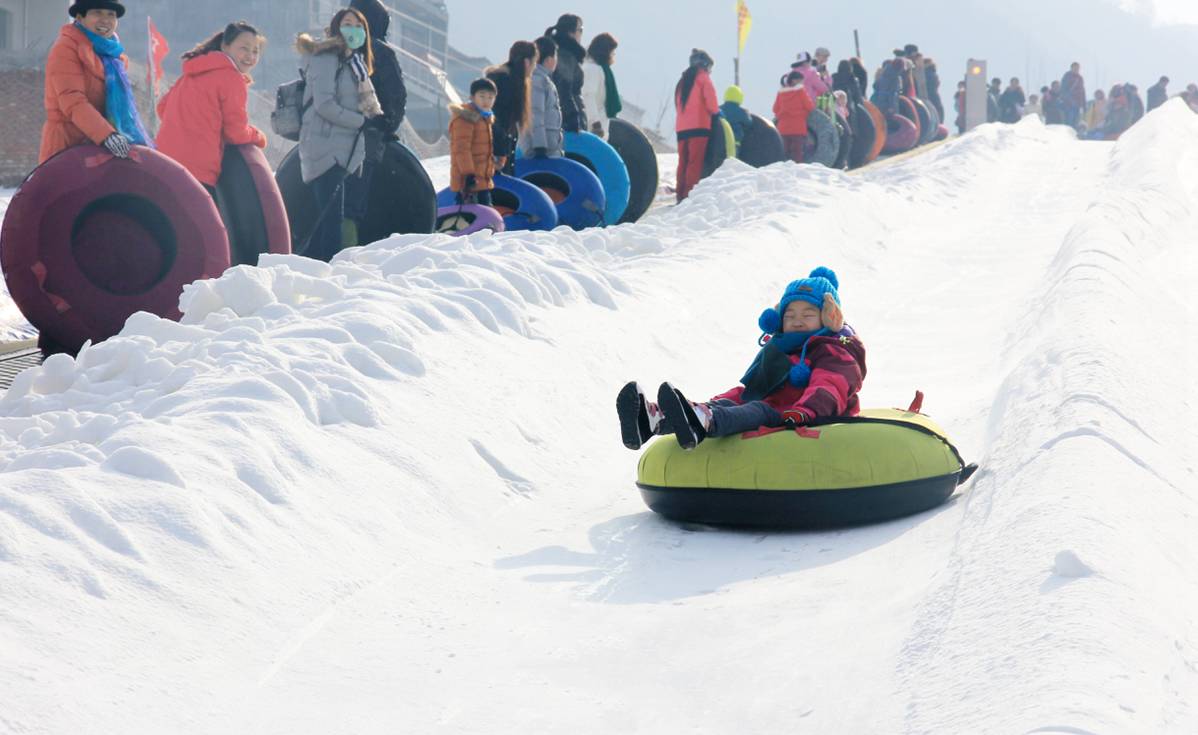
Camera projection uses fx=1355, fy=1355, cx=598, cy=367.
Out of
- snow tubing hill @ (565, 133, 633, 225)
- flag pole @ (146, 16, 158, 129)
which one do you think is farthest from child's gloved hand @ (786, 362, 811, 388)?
flag pole @ (146, 16, 158, 129)

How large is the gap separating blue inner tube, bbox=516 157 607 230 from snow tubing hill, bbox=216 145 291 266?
13.2 ft

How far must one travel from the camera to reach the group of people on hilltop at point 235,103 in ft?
22.5

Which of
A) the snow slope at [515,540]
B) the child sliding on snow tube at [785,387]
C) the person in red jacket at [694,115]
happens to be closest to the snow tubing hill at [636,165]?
the person in red jacket at [694,115]

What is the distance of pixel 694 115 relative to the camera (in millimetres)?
14625

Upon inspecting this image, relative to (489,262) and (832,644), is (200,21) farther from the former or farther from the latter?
(832,644)

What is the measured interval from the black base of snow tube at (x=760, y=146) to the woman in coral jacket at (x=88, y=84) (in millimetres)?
10757

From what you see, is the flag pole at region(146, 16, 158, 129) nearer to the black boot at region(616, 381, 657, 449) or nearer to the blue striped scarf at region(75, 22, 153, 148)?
the blue striped scarf at region(75, 22, 153, 148)

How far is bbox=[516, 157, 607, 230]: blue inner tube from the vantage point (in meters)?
11.7

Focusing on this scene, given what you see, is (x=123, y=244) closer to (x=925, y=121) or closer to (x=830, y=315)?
(x=830, y=315)

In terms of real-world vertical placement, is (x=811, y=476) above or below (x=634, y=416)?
below

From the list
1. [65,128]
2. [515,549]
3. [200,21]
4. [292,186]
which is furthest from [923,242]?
[200,21]

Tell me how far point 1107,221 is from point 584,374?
525 cm

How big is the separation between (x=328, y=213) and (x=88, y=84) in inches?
89.1

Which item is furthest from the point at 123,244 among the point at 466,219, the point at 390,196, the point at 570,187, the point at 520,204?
the point at 570,187
